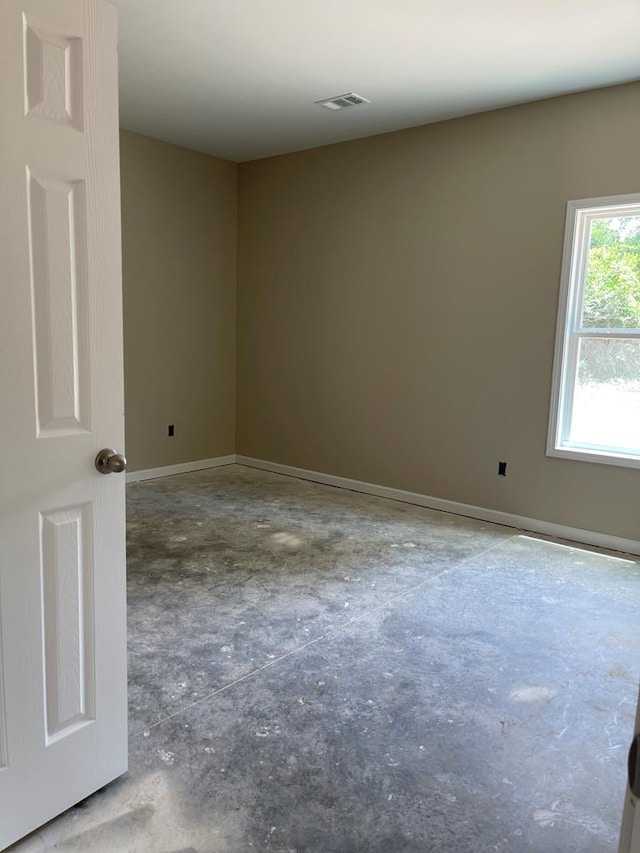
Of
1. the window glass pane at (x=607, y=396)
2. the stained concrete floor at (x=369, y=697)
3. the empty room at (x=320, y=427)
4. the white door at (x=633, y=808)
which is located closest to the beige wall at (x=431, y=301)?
the empty room at (x=320, y=427)

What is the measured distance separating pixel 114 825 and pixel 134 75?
12.8 ft

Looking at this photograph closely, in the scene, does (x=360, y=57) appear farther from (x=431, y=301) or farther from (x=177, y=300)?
(x=177, y=300)

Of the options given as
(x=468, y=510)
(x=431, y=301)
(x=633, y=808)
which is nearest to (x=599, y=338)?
(x=431, y=301)

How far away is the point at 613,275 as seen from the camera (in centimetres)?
400

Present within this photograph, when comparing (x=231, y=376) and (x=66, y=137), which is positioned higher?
(x=66, y=137)

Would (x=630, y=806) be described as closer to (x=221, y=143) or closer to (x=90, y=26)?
(x=90, y=26)

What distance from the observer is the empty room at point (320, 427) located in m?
1.58

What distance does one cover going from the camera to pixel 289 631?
283 cm

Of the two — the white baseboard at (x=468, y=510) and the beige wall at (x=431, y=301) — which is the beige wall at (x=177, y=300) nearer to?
the beige wall at (x=431, y=301)

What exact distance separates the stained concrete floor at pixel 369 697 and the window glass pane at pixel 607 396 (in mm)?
732

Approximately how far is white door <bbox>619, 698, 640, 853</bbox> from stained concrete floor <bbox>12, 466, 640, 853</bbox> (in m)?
1.30

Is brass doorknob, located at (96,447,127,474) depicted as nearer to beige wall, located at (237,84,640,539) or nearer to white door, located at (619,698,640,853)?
white door, located at (619,698,640,853)

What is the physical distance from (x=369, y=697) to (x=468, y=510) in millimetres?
2591

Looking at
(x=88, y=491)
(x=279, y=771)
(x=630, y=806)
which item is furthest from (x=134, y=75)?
(x=630, y=806)
